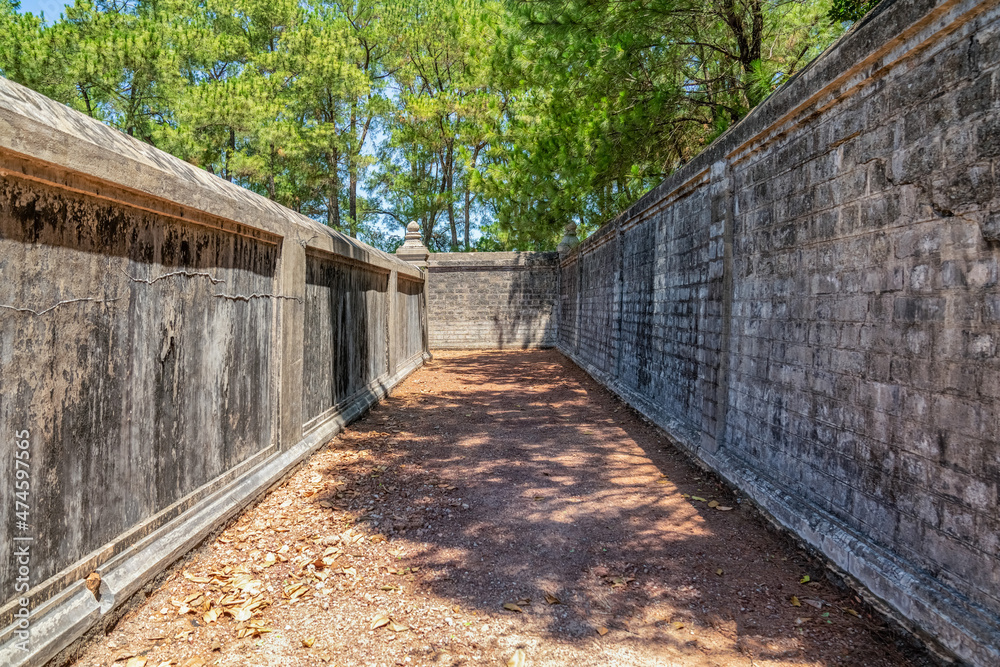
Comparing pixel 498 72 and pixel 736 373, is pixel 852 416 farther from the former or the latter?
pixel 498 72

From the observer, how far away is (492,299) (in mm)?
17438

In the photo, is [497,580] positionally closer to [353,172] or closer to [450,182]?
[353,172]

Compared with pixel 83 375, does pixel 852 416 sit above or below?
below

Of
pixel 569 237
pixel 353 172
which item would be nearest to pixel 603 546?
pixel 569 237

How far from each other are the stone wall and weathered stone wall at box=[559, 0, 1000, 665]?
11.9ft

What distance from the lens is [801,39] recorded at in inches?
394

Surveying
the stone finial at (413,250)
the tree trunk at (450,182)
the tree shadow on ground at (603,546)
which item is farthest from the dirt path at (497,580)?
the tree trunk at (450,182)

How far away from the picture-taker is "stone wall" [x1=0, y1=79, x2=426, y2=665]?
6.56 ft

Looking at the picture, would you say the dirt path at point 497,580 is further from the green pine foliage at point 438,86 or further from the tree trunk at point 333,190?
the tree trunk at point 333,190

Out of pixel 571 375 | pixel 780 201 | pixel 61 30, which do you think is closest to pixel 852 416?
pixel 780 201

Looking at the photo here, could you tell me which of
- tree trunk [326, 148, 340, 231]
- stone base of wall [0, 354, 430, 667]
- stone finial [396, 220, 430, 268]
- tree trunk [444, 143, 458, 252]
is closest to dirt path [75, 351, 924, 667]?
stone base of wall [0, 354, 430, 667]

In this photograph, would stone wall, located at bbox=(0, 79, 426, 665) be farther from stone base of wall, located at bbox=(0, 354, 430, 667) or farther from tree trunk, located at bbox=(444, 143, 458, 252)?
tree trunk, located at bbox=(444, 143, 458, 252)

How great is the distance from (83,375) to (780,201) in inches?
168

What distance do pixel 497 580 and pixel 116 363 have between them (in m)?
2.26
